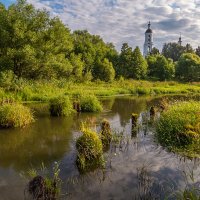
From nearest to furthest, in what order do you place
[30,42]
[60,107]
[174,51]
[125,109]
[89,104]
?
[60,107] < [89,104] < [125,109] < [30,42] < [174,51]

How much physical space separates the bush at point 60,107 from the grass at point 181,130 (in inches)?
338

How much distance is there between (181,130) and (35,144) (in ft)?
21.7

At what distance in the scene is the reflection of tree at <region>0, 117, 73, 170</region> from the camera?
11602 mm

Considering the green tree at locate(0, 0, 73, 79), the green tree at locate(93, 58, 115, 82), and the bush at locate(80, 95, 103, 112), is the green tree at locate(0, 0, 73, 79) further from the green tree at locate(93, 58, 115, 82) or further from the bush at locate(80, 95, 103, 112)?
the green tree at locate(93, 58, 115, 82)

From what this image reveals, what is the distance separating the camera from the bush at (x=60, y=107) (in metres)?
21.6

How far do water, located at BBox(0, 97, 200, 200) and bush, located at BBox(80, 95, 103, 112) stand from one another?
6.89m

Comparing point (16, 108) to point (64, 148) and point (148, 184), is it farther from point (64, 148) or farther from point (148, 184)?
point (148, 184)

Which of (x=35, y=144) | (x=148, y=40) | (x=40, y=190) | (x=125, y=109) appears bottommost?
(x=35, y=144)

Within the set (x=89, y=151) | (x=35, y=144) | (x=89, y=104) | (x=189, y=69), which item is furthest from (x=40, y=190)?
(x=189, y=69)

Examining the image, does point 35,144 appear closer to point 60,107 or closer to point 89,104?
point 60,107

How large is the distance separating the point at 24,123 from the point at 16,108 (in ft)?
3.74

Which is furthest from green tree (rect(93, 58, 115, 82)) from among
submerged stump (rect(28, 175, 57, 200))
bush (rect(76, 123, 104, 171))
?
submerged stump (rect(28, 175, 57, 200))

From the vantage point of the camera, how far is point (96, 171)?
10.3 metres

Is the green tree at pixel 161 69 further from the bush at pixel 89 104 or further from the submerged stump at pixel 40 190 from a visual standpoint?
the submerged stump at pixel 40 190
